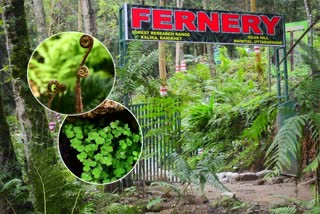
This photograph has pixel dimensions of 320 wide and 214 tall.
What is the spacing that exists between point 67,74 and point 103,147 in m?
0.54

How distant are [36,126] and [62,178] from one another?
3.44 ft

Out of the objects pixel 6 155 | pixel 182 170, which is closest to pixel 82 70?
pixel 6 155

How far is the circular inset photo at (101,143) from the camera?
271 cm

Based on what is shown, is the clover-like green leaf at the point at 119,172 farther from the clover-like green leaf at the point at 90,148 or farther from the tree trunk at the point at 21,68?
the tree trunk at the point at 21,68

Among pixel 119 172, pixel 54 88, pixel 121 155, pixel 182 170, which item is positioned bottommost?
pixel 182 170

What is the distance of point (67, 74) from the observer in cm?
256

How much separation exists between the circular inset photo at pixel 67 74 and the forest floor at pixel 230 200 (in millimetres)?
3049

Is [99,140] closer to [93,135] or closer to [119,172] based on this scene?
[93,135]

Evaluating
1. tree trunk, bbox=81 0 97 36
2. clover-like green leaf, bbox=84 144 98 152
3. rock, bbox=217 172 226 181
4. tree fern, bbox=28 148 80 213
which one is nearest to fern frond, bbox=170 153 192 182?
tree fern, bbox=28 148 80 213

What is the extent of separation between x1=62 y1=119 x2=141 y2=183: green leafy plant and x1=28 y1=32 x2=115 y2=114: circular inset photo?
0.61 feet

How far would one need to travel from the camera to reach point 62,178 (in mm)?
3906

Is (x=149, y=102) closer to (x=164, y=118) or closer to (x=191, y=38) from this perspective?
(x=164, y=118)

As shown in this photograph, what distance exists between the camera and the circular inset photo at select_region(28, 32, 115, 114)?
2.55 meters

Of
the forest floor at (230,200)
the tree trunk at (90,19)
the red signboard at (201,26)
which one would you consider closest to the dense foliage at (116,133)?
the forest floor at (230,200)
